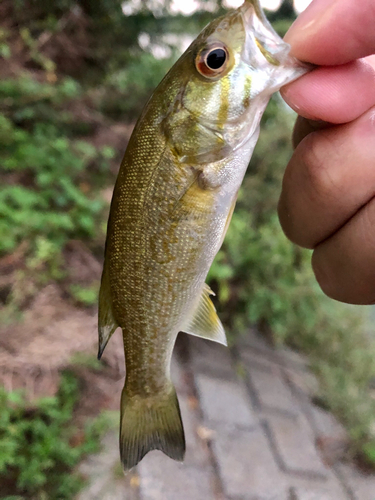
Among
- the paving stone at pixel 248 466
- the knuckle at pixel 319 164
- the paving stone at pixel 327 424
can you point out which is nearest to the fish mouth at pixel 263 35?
the knuckle at pixel 319 164

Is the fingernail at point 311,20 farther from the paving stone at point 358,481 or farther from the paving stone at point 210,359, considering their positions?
the paving stone at point 358,481

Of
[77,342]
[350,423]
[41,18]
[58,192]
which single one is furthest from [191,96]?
[41,18]

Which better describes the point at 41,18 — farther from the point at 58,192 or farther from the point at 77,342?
the point at 77,342

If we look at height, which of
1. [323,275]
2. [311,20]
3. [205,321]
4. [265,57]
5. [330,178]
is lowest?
[205,321]

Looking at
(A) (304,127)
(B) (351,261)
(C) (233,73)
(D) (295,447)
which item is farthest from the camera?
(D) (295,447)

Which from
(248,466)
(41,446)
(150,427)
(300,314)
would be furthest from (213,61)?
(300,314)

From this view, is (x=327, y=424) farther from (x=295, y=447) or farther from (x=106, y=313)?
(x=106, y=313)
